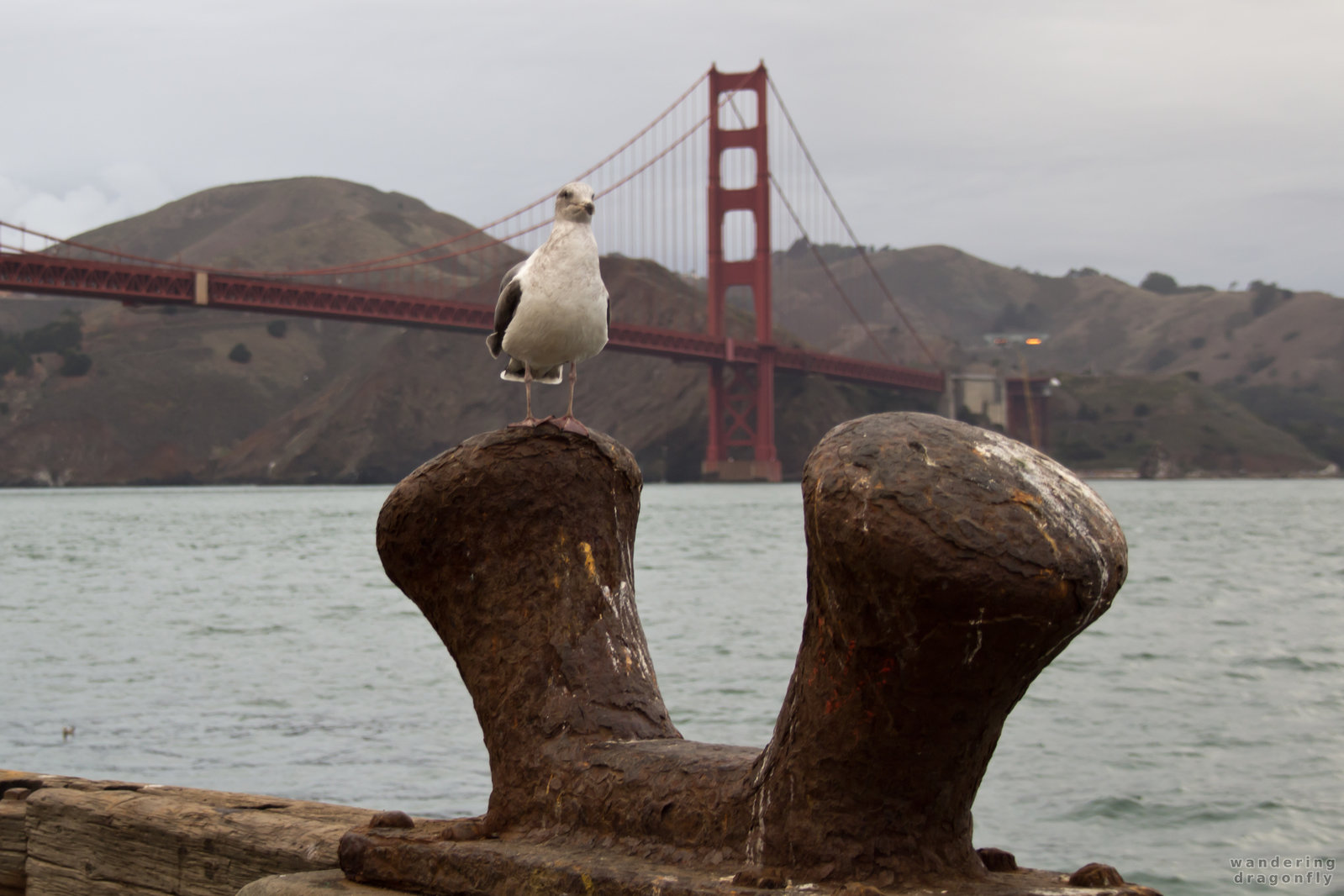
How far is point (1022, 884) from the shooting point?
176 cm

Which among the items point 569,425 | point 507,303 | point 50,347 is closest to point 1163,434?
point 50,347

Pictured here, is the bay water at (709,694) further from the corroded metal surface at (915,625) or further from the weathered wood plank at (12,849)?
the corroded metal surface at (915,625)

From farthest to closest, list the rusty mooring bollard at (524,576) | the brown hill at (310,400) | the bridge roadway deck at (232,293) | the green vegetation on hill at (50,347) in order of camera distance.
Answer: the green vegetation on hill at (50,347)
the brown hill at (310,400)
the bridge roadway deck at (232,293)
the rusty mooring bollard at (524,576)

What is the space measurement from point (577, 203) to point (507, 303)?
29 centimetres

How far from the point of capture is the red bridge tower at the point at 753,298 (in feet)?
166

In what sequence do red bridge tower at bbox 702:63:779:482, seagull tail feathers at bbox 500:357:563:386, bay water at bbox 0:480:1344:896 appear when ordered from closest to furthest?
seagull tail feathers at bbox 500:357:563:386 < bay water at bbox 0:480:1344:896 < red bridge tower at bbox 702:63:779:482

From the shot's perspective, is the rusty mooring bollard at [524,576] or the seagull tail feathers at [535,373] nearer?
the rusty mooring bollard at [524,576]

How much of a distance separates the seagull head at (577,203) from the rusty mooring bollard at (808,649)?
48 centimetres

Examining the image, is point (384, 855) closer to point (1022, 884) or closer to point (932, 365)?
point (1022, 884)

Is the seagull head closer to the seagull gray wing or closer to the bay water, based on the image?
the seagull gray wing

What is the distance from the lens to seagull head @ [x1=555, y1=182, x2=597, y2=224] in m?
2.71

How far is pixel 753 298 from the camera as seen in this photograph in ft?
173

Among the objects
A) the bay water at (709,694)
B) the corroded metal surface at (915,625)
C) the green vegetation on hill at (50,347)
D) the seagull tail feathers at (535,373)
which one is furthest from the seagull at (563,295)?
the green vegetation on hill at (50,347)

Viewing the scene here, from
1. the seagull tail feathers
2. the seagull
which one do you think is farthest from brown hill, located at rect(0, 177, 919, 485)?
the seagull
